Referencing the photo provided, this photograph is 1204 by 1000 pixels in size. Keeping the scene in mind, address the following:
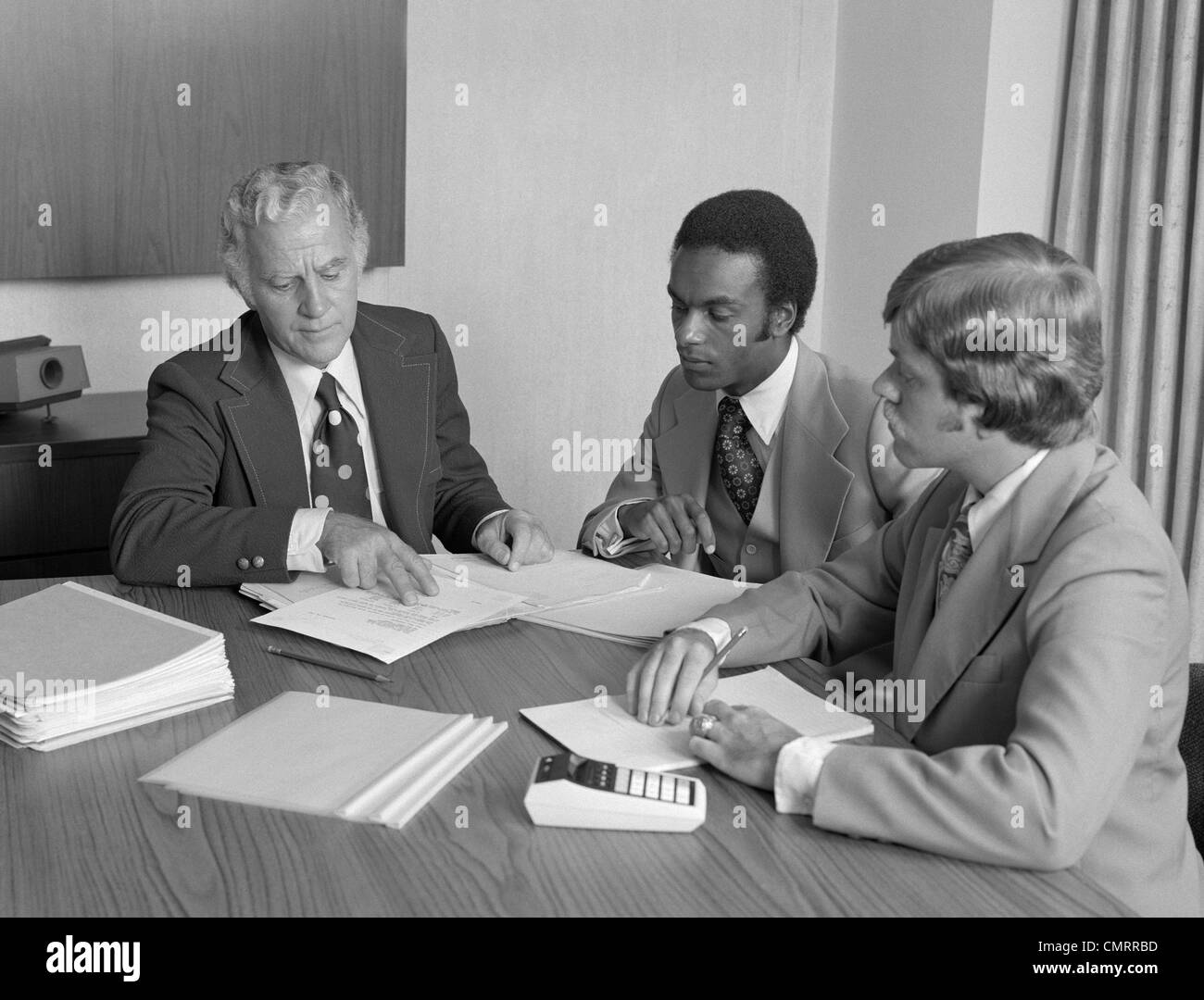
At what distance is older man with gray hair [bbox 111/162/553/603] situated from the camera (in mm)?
1959

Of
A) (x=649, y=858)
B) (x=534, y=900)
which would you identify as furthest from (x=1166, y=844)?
(x=534, y=900)

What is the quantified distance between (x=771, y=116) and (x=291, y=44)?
1494mm

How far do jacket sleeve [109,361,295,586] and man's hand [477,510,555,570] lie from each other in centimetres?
33

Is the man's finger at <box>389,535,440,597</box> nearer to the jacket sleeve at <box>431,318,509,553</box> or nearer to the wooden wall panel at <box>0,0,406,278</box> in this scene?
the jacket sleeve at <box>431,318,509,553</box>

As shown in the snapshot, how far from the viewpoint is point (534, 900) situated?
112cm

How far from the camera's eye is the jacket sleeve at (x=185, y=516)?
1.95 metres

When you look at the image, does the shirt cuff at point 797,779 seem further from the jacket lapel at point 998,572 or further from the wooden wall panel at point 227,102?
the wooden wall panel at point 227,102

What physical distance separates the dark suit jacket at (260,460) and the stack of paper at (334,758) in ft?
1.75

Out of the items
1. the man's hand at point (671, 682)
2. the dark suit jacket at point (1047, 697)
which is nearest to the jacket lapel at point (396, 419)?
the dark suit jacket at point (1047, 697)

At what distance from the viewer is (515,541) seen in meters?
2.11

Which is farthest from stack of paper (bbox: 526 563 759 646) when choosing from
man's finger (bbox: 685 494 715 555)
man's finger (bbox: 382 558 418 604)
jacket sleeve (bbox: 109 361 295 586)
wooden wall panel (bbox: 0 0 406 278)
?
wooden wall panel (bbox: 0 0 406 278)

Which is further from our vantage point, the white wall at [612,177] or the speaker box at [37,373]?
the white wall at [612,177]

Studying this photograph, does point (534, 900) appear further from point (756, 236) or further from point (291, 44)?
point (291, 44)

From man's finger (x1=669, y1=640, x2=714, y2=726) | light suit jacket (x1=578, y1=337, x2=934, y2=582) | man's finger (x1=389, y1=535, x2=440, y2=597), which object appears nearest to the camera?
man's finger (x1=669, y1=640, x2=714, y2=726)
